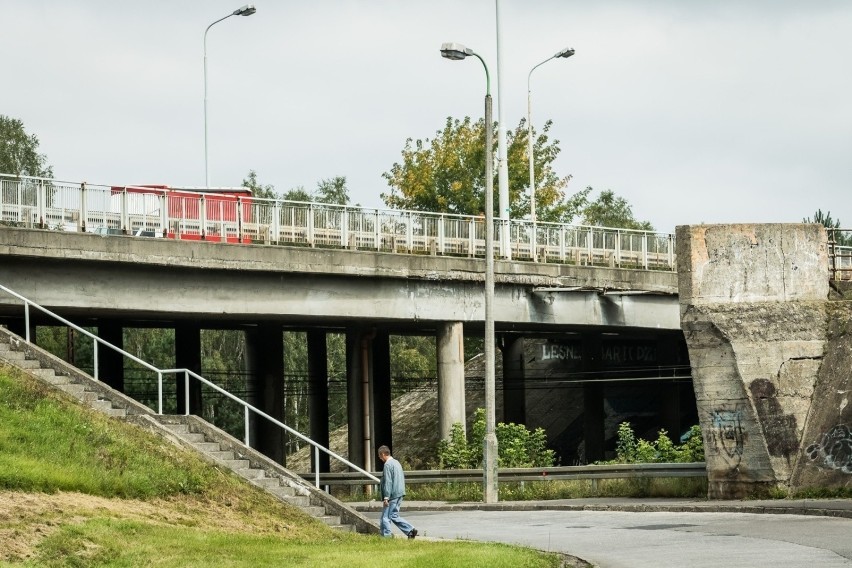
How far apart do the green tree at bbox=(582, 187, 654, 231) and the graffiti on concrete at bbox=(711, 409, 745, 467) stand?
8025 cm

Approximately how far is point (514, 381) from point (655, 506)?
32835mm

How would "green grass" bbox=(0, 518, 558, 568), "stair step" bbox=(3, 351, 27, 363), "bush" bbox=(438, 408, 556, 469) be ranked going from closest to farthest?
"green grass" bbox=(0, 518, 558, 568), "stair step" bbox=(3, 351, 27, 363), "bush" bbox=(438, 408, 556, 469)

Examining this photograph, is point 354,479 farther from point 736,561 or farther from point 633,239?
point 736,561

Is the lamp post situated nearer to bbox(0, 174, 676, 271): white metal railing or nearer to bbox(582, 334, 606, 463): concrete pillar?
bbox(0, 174, 676, 271): white metal railing

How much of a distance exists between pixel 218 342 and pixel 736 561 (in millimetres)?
77377

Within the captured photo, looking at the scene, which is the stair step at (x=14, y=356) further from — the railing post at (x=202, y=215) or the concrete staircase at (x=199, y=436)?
the railing post at (x=202, y=215)

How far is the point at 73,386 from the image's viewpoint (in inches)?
984

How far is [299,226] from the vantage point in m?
38.3

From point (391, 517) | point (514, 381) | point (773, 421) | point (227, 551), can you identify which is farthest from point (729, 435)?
point (514, 381)

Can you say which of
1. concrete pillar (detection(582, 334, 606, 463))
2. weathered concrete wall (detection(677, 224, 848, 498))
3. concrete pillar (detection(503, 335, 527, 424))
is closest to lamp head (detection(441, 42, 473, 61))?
weathered concrete wall (detection(677, 224, 848, 498))

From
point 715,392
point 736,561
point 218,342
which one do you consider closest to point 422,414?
point 218,342

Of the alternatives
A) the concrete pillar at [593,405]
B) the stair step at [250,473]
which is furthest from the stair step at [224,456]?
the concrete pillar at [593,405]

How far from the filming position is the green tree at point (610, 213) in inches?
4313

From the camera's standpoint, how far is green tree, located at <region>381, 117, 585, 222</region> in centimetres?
6812
